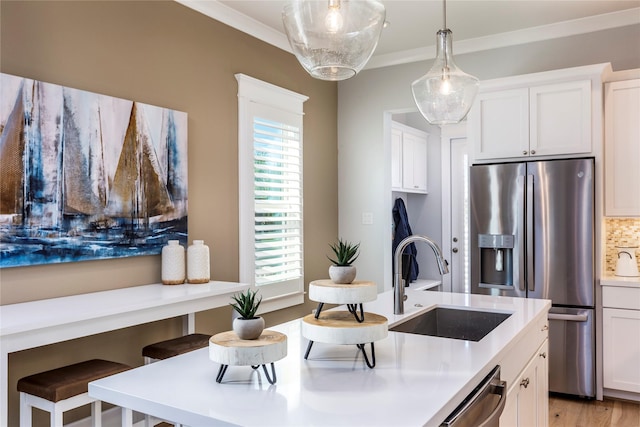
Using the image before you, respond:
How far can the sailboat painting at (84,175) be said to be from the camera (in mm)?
2365

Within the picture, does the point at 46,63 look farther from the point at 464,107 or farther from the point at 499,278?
the point at 499,278

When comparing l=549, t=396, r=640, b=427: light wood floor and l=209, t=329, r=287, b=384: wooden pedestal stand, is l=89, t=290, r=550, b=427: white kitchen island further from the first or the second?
l=549, t=396, r=640, b=427: light wood floor

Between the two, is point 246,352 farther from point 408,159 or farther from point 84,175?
point 408,159

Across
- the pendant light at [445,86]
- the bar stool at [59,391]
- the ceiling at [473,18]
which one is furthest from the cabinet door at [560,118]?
the bar stool at [59,391]

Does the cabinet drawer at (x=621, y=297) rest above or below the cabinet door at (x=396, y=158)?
below

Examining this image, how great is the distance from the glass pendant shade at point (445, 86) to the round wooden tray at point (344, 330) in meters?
1.34

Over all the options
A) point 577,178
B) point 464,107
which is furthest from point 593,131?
point 464,107

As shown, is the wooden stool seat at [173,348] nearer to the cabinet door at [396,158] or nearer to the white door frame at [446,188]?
the cabinet door at [396,158]

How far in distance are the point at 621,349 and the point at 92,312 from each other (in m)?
3.39

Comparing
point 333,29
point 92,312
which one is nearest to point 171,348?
point 92,312

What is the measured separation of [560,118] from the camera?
3617 millimetres

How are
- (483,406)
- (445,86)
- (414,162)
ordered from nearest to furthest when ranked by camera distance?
(483,406) → (445,86) → (414,162)

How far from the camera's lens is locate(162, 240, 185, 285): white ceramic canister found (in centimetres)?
303

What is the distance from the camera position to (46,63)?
8.28 feet
